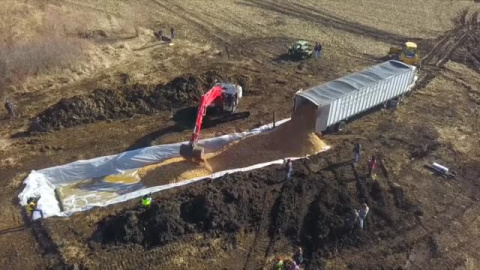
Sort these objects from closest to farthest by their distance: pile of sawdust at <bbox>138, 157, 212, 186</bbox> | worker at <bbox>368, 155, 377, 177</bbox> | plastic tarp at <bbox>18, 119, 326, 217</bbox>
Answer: plastic tarp at <bbox>18, 119, 326, 217</bbox> → pile of sawdust at <bbox>138, 157, 212, 186</bbox> → worker at <bbox>368, 155, 377, 177</bbox>

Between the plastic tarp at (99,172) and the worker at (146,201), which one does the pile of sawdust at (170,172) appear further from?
the worker at (146,201)

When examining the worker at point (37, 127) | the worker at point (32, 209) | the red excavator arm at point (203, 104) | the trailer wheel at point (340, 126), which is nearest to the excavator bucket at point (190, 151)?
the red excavator arm at point (203, 104)

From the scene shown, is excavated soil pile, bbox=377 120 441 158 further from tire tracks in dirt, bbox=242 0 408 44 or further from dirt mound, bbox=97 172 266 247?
tire tracks in dirt, bbox=242 0 408 44

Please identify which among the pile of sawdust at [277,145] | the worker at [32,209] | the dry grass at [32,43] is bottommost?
the worker at [32,209]

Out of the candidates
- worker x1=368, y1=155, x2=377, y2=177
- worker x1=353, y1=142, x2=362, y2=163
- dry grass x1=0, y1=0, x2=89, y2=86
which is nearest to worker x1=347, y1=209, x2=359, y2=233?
worker x1=368, y1=155, x2=377, y2=177

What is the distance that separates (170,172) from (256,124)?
24.3 ft

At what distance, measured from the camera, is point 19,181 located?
25.6 meters

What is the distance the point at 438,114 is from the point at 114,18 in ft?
98.2

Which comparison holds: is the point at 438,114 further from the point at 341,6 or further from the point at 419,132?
the point at 341,6

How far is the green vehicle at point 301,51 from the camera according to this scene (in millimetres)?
40419

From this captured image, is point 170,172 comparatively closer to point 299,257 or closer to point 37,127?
point 299,257

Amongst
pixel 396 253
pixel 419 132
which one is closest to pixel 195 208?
pixel 396 253

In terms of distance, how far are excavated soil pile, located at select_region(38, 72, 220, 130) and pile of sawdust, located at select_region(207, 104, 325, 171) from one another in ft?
19.2

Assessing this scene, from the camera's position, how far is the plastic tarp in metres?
24.4
